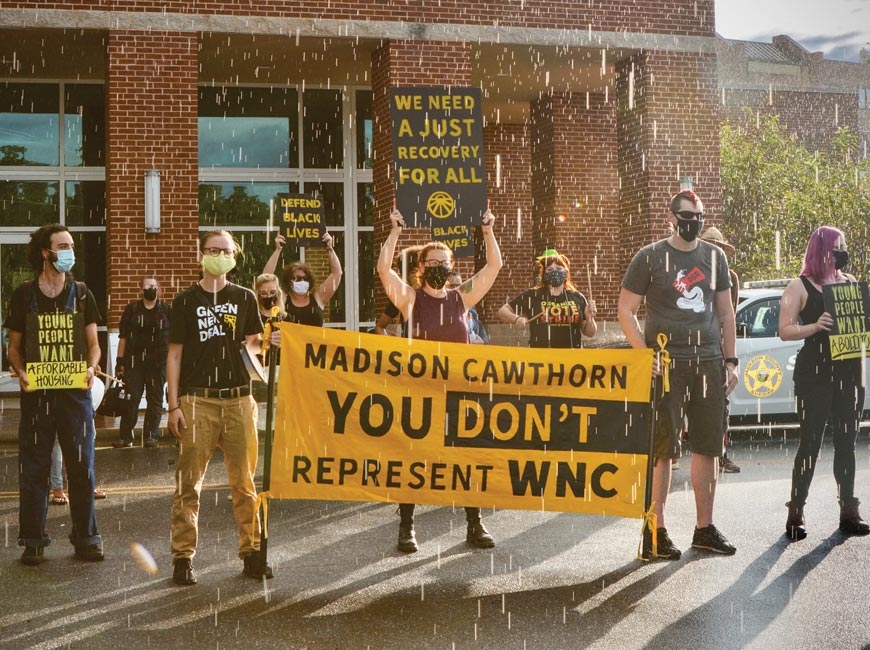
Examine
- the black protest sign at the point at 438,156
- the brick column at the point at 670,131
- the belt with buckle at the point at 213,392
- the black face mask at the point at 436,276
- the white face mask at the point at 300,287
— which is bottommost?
the belt with buckle at the point at 213,392

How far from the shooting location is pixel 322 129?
2120cm

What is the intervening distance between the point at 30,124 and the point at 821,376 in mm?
16281

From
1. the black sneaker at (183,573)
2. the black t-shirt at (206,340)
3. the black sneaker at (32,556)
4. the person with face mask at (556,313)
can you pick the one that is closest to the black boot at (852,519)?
the person with face mask at (556,313)

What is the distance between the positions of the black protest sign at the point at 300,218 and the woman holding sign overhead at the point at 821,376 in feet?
25.2

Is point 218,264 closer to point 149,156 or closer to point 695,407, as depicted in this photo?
point 695,407

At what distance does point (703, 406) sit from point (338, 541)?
8.19ft

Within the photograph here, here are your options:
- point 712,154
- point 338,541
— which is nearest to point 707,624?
point 338,541

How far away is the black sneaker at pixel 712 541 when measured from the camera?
267 inches

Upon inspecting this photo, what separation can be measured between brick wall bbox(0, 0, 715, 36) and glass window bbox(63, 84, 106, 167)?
4054 mm

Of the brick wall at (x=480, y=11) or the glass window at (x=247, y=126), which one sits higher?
the brick wall at (x=480, y=11)

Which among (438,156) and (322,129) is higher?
(322,129)

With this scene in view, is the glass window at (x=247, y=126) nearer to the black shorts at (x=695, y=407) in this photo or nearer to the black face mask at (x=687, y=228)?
the black face mask at (x=687, y=228)

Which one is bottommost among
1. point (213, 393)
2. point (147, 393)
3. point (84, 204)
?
point (147, 393)

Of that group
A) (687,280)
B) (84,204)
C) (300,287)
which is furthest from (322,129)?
(687,280)
